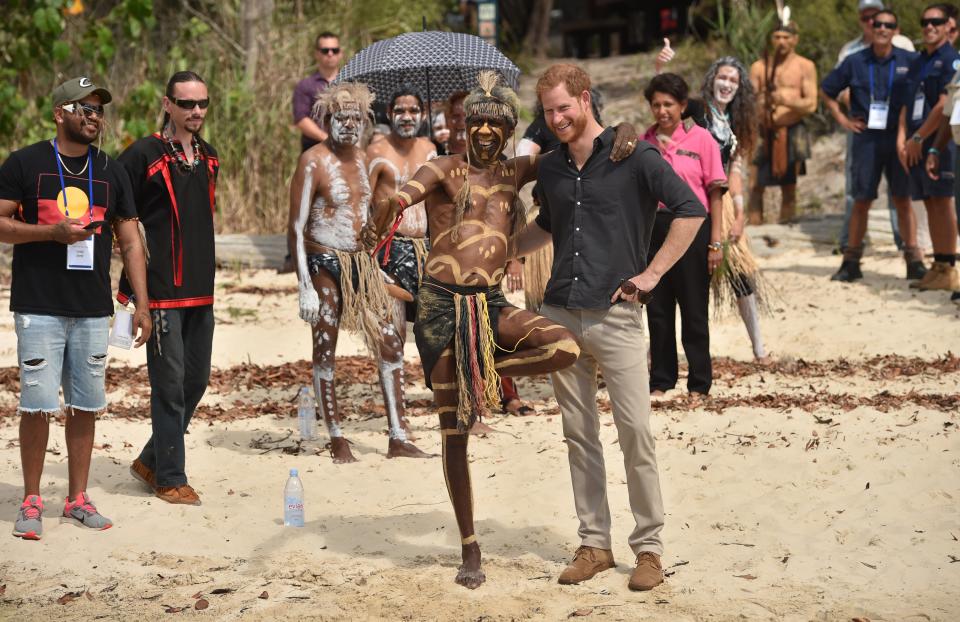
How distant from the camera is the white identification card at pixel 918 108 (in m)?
10.8

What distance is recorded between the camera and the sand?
16.8ft

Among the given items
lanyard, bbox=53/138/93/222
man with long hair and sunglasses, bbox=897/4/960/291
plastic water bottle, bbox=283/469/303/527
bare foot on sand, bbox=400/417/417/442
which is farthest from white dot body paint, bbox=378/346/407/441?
man with long hair and sunglasses, bbox=897/4/960/291

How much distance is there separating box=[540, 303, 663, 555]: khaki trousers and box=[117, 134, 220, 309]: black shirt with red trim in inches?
76.8

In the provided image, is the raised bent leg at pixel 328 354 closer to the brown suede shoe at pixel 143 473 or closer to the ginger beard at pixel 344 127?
the ginger beard at pixel 344 127

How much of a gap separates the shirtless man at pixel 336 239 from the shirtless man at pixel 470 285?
5.92 feet

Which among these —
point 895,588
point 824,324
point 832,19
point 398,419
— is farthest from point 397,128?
point 832,19

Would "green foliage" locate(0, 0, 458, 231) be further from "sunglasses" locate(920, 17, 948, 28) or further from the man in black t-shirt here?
the man in black t-shirt

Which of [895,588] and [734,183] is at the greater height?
[734,183]

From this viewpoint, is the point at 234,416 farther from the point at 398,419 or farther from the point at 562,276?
the point at 562,276

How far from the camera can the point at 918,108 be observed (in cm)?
1084

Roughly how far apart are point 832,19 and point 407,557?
37.1 feet

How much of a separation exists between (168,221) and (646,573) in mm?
2835

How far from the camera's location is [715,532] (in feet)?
19.2

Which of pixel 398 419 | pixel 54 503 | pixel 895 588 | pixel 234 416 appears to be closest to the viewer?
→ pixel 895 588
